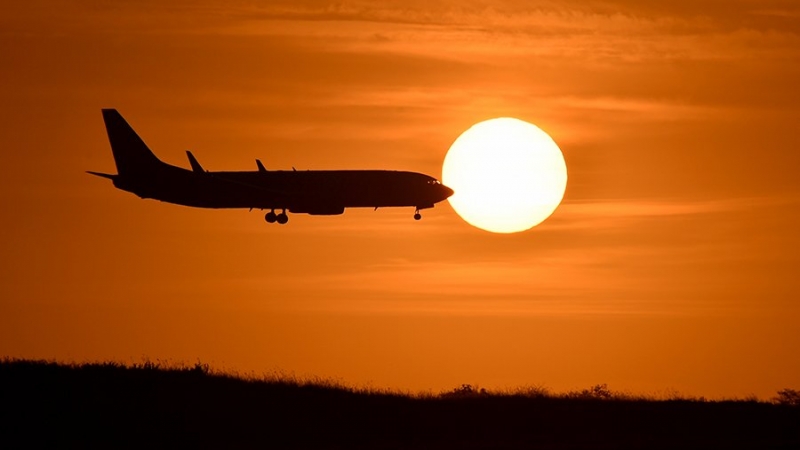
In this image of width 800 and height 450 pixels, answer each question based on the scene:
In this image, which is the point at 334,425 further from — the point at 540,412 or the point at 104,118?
the point at 104,118

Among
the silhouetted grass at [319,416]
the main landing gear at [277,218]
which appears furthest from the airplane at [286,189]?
the silhouetted grass at [319,416]

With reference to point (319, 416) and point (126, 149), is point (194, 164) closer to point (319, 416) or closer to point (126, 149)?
point (126, 149)

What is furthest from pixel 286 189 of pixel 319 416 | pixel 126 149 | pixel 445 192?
pixel 319 416

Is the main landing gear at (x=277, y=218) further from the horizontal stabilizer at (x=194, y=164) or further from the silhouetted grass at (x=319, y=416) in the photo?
the silhouetted grass at (x=319, y=416)

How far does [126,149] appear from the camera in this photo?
130 metres

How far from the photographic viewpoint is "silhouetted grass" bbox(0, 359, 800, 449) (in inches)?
1935

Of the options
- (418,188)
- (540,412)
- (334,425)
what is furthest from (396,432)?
(418,188)

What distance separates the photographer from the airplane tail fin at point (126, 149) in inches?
5027

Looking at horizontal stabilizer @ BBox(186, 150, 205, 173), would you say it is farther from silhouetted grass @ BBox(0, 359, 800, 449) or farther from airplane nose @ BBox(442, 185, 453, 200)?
silhouetted grass @ BBox(0, 359, 800, 449)

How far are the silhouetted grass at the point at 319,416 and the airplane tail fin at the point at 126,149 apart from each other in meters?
70.4

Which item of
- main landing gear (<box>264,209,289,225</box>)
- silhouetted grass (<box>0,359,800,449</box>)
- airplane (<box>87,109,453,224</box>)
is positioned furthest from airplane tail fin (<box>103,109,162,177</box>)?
silhouetted grass (<box>0,359,800,449</box>)

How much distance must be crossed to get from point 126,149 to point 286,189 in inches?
838

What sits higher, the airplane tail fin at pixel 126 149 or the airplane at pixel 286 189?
the airplane tail fin at pixel 126 149

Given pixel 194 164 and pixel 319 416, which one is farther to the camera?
pixel 194 164
